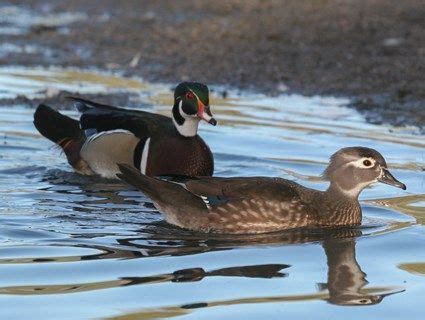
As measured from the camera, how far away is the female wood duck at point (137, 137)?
11.1m

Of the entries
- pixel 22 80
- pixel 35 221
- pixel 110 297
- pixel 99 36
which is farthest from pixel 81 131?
pixel 99 36


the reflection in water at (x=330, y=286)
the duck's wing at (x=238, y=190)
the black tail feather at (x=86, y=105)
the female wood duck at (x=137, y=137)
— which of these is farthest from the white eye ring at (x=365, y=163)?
the black tail feather at (x=86, y=105)

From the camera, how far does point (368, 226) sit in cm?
942

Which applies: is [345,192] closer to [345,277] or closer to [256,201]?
[256,201]

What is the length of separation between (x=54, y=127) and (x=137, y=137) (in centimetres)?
113

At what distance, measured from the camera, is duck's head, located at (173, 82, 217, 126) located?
435 inches

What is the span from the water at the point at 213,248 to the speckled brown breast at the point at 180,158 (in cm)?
35

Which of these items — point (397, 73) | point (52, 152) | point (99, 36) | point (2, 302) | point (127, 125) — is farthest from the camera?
point (99, 36)

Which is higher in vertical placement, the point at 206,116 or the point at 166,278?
the point at 206,116

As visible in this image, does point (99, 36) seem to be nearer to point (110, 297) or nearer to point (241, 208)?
point (241, 208)

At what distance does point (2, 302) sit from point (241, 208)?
261cm

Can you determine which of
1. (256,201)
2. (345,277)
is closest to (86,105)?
(256,201)

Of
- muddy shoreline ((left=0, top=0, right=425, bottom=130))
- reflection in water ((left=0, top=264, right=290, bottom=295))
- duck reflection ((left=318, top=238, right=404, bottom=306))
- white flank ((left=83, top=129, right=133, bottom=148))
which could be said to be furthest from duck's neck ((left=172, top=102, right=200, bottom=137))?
reflection in water ((left=0, top=264, right=290, bottom=295))

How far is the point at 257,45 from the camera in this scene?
1759cm
